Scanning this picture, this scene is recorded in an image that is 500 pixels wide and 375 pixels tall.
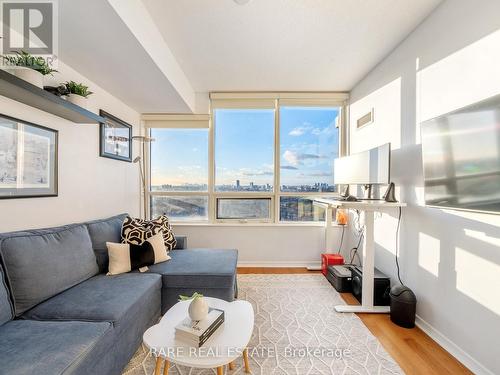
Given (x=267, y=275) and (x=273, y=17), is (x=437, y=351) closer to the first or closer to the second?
(x=267, y=275)

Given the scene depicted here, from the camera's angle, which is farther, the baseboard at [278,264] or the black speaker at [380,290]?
the baseboard at [278,264]

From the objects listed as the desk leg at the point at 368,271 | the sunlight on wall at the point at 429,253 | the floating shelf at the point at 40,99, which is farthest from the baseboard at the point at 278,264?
the floating shelf at the point at 40,99

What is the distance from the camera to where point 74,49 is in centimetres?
178

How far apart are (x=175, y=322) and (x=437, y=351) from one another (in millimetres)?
1921

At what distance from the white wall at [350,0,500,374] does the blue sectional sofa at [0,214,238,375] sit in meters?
1.69

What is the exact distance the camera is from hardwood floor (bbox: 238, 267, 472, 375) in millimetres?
1523

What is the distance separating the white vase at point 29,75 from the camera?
4.58 feet

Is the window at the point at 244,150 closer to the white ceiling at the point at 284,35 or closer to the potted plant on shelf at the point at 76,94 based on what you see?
the white ceiling at the point at 284,35

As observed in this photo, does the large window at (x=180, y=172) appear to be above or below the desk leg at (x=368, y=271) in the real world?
above

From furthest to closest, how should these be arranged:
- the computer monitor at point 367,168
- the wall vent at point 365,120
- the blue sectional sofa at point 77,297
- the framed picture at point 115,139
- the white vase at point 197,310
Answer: the wall vent at point 365,120 < the framed picture at point 115,139 < the computer monitor at point 367,168 < the white vase at point 197,310 < the blue sectional sofa at point 77,297

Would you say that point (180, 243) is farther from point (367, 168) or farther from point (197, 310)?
point (367, 168)

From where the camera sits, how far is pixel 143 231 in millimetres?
2336

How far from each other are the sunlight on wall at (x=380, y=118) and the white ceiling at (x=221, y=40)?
38cm

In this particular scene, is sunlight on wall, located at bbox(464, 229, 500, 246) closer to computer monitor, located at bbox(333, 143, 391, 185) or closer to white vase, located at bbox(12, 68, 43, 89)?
computer monitor, located at bbox(333, 143, 391, 185)
